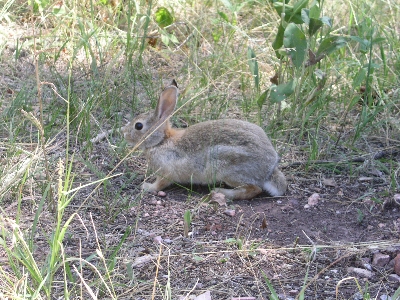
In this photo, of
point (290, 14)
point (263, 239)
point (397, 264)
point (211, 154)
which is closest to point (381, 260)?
point (397, 264)

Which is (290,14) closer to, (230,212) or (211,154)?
(211,154)

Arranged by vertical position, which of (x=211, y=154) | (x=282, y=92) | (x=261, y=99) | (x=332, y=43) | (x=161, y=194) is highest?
(x=332, y=43)

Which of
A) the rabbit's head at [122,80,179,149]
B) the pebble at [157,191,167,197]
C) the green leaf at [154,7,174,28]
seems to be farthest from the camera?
the green leaf at [154,7,174,28]

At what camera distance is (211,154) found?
443cm

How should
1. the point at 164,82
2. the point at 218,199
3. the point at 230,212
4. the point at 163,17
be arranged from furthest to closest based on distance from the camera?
the point at 163,17 → the point at 164,82 → the point at 218,199 → the point at 230,212

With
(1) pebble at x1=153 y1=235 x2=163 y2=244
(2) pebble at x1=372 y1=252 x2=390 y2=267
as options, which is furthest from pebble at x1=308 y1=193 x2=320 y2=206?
(1) pebble at x1=153 y1=235 x2=163 y2=244

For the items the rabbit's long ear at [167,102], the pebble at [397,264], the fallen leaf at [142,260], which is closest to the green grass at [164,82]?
the rabbit's long ear at [167,102]

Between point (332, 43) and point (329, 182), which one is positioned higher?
point (332, 43)

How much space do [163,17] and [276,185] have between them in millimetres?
2450

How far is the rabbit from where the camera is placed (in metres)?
4.34

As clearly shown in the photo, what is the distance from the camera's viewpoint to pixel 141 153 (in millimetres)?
4910

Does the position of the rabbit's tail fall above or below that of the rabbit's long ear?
below

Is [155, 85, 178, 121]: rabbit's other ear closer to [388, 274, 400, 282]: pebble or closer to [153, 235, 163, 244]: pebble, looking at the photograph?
[153, 235, 163, 244]: pebble

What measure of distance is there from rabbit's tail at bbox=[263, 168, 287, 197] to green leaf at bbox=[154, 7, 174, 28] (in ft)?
7.59
